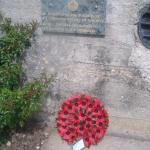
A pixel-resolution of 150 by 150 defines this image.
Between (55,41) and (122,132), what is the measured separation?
1.22 m

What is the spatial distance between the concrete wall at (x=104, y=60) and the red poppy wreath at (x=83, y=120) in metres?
0.14

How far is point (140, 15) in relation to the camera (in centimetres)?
414

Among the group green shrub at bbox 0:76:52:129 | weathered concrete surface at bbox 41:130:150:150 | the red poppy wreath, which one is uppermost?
green shrub at bbox 0:76:52:129

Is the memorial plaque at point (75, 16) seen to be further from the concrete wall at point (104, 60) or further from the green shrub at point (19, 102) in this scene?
the green shrub at point (19, 102)

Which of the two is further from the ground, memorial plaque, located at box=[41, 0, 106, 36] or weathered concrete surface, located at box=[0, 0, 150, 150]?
memorial plaque, located at box=[41, 0, 106, 36]

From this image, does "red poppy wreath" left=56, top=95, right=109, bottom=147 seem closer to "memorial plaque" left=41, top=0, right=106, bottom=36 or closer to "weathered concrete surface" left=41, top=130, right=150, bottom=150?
"weathered concrete surface" left=41, top=130, right=150, bottom=150

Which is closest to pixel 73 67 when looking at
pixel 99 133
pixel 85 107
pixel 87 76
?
pixel 87 76

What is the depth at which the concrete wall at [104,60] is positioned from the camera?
13.8 feet

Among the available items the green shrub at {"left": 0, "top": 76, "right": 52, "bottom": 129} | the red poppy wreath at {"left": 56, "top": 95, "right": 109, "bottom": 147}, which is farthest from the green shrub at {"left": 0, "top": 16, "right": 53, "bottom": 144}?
the red poppy wreath at {"left": 56, "top": 95, "right": 109, "bottom": 147}

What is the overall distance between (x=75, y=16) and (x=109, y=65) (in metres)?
0.63

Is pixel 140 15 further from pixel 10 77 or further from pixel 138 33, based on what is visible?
Answer: pixel 10 77

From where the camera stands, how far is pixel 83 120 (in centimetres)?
425

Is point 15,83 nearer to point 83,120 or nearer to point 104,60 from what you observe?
point 83,120

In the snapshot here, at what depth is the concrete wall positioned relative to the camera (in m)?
4.19
